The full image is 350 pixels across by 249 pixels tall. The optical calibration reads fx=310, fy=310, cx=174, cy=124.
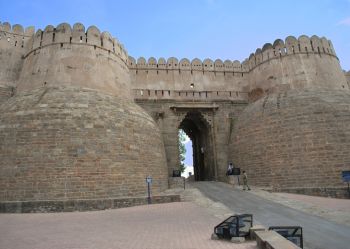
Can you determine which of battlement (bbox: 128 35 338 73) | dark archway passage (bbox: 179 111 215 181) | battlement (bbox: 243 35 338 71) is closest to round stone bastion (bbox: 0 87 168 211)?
dark archway passage (bbox: 179 111 215 181)

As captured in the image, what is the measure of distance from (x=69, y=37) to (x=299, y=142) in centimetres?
1126

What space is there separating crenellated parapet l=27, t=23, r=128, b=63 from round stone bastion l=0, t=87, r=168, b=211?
2488 mm

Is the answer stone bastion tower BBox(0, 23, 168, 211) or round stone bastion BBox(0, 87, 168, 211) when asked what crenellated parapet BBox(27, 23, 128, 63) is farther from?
round stone bastion BBox(0, 87, 168, 211)

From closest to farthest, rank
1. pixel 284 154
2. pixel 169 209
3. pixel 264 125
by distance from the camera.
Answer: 1. pixel 169 209
2. pixel 284 154
3. pixel 264 125

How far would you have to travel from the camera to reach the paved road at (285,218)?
5.73 meters

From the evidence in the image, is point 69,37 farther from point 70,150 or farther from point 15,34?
point 70,150

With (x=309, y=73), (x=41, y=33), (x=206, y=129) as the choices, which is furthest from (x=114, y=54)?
(x=309, y=73)

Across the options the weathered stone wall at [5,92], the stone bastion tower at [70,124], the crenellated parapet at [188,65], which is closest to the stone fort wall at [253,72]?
the crenellated parapet at [188,65]

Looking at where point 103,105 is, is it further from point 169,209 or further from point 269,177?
point 269,177

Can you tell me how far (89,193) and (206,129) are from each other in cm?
964

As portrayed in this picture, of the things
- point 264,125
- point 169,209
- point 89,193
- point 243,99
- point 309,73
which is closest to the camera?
point 169,209

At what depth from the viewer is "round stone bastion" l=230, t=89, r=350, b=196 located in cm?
1288

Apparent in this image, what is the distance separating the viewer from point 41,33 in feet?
47.1

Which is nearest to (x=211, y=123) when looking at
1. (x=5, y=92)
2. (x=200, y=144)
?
(x=200, y=144)
